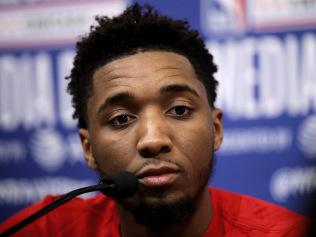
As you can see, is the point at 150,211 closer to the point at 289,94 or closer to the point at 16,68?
the point at 289,94

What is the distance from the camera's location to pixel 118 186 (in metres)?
1.03

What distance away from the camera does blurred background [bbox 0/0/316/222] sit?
206cm

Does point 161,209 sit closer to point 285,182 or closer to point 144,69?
point 144,69

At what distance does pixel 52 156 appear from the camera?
7.29 ft

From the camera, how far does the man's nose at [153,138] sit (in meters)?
1.18

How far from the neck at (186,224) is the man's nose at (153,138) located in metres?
0.21

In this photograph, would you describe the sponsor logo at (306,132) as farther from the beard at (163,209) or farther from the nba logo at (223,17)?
the beard at (163,209)

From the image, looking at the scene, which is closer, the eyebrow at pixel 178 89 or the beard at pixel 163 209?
the beard at pixel 163 209

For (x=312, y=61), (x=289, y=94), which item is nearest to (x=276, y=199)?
(x=289, y=94)

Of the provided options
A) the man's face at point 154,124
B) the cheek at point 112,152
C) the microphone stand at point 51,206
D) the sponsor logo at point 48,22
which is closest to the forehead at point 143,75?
the man's face at point 154,124

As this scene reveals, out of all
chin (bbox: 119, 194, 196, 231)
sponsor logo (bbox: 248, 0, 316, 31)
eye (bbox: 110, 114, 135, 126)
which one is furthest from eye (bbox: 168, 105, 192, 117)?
sponsor logo (bbox: 248, 0, 316, 31)

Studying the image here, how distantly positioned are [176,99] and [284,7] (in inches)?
39.1

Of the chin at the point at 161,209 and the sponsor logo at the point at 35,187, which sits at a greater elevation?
the chin at the point at 161,209

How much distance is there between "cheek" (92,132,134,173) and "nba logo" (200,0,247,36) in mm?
932
